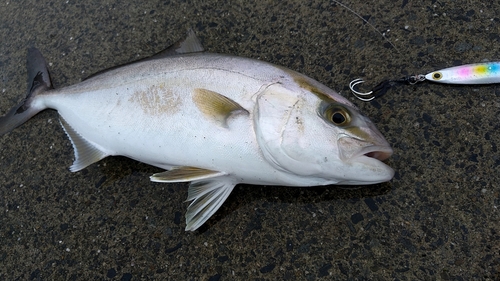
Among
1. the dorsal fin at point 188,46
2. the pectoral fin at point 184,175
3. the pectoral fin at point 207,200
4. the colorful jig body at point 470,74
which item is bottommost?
the pectoral fin at point 207,200

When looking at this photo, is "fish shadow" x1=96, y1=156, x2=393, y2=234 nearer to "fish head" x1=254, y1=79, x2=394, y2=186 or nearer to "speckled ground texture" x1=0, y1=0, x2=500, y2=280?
"speckled ground texture" x1=0, y1=0, x2=500, y2=280

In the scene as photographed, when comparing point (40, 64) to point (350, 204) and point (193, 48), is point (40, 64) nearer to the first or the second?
point (193, 48)

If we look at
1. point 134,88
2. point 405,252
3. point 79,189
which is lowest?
point 79,189

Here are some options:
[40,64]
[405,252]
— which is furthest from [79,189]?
[405,252]

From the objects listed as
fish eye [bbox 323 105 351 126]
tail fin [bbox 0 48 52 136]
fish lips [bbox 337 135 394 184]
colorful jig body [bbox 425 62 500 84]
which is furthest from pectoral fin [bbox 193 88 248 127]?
tail fin [bbox 0 48 52 136]

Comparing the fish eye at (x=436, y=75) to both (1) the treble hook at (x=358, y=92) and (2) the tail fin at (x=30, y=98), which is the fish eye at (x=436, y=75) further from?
(2) the tail fin at (x=30, y=98)

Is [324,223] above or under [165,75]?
under

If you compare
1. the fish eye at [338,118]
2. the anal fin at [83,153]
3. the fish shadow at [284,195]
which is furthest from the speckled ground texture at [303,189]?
the fish eye at [338,118]

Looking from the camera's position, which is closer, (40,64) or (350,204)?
(350,204)
